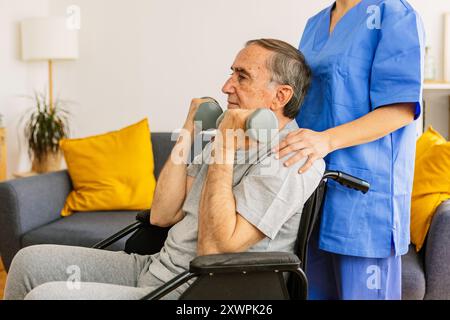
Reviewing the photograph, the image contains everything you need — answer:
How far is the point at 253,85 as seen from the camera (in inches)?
61.2

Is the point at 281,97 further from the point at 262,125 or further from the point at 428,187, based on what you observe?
the point at 428,187

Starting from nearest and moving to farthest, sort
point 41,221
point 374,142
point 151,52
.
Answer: point 374,142 → point 41,221 → point 151,52

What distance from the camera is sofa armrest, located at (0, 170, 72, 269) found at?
2.68 m

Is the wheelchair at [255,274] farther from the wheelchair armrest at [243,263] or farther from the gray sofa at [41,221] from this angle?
the gray sofa at [41,221]

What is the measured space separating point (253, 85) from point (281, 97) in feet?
0.27

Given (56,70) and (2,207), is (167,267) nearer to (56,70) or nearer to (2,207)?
(2,207)

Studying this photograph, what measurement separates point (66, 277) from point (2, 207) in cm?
126

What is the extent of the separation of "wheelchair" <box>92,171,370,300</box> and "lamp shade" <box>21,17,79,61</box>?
2.46 meters

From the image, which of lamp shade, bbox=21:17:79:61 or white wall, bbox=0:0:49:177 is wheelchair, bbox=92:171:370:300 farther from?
white wall, bbox=0:0:49:177

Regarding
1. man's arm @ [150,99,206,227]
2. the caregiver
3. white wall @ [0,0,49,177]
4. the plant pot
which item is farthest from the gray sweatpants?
white wall @ [0,0,49,177]

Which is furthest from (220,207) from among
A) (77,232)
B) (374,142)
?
(77,232)

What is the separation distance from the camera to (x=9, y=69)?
11.9ft

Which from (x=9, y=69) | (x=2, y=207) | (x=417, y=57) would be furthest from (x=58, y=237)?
(x=417, y=57)

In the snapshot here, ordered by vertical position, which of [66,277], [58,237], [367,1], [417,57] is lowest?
[58,237]
